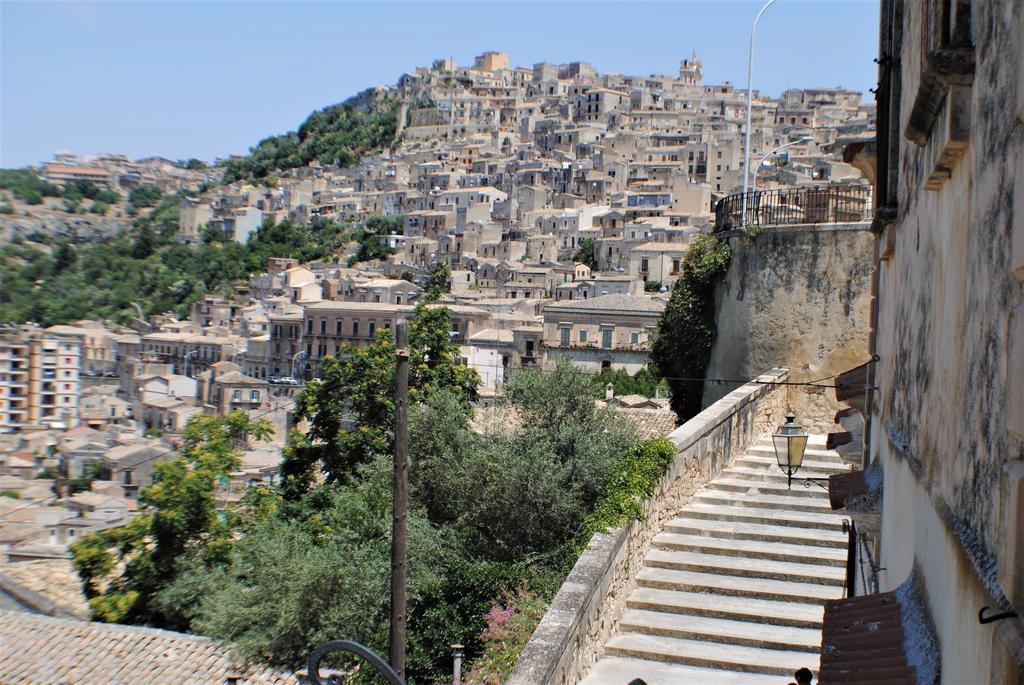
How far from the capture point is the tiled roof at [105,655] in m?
19.1

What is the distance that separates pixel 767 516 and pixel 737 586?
172 cm

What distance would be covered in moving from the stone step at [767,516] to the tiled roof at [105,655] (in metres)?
8.21

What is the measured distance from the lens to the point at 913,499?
17.3 ft

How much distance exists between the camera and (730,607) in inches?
406

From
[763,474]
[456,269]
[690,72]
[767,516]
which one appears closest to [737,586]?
[767,516]

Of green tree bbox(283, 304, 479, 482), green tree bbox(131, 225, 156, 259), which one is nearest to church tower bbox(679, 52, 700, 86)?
green tree bbox(131, 225, 156, 259)

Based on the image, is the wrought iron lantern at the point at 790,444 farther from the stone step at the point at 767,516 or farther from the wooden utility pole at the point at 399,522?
the wooden utility pole at the point at 399,522

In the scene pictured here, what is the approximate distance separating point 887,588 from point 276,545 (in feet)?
44.6

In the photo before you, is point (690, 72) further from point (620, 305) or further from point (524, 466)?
point (524, 466)

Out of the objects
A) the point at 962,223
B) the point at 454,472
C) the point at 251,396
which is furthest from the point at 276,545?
the point at 251,396

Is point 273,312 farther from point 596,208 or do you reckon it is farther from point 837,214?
point 837,214

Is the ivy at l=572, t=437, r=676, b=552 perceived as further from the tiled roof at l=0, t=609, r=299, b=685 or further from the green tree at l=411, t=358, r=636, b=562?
the tiled roof at l=0, t=609, r=299, b=685

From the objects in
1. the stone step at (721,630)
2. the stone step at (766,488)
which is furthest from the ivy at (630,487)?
the stone step at (766,488)

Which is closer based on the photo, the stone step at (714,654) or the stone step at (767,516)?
the stone step at (714,654)
